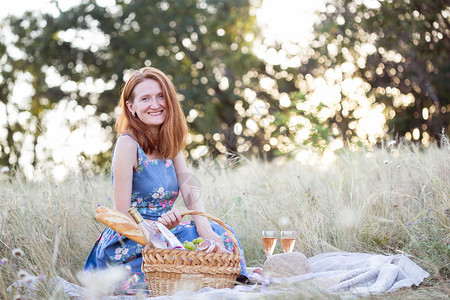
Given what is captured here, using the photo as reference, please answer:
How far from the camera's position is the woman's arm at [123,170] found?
3.06 meters

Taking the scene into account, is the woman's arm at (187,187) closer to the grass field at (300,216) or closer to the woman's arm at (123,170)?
the woman's arm at (123,170)

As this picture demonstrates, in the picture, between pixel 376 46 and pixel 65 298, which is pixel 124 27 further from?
pixel 65 298

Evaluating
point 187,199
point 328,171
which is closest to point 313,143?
point 328,171

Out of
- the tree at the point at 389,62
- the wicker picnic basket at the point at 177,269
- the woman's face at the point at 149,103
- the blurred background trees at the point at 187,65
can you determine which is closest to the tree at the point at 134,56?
the blurred background trees at the point at 187,65

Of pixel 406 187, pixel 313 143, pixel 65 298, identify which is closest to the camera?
pixel 65 298

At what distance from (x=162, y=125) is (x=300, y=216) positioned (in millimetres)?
1486

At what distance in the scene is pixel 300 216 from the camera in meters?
4.20

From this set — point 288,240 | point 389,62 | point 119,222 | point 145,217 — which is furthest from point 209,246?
point 389,62

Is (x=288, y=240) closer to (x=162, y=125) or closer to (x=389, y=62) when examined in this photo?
(x=162, y=125)

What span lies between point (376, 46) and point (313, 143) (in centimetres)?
631

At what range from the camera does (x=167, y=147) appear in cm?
337

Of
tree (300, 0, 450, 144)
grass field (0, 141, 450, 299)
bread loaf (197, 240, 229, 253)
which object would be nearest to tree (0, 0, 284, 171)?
tree (300, 0, 450, 144)

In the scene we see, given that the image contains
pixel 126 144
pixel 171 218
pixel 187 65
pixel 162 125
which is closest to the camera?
pixel 171 218

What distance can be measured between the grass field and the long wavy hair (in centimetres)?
76
